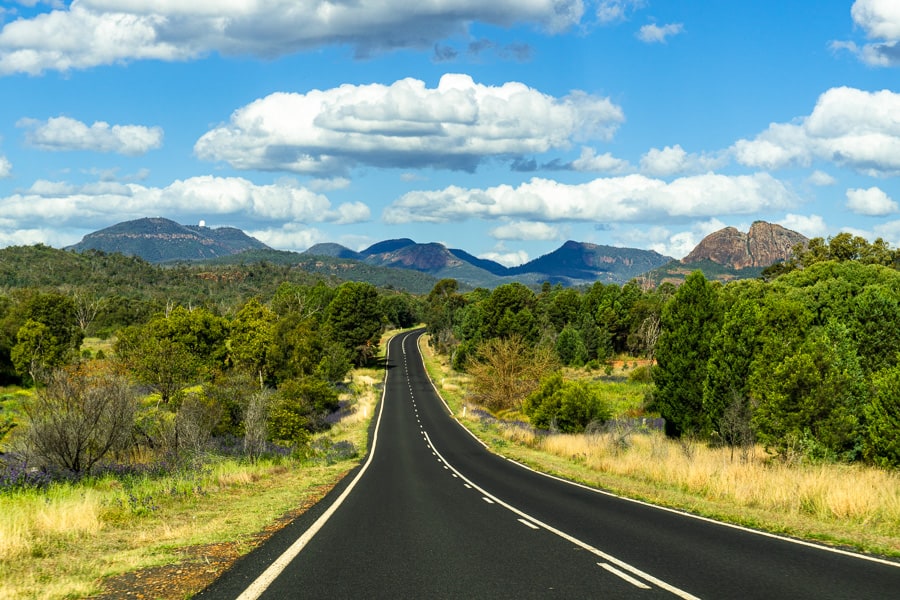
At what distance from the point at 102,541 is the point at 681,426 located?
34943 mm

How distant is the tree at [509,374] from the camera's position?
5903 cm

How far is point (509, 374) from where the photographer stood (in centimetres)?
6078

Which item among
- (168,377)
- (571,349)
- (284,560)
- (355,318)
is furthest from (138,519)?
(571,349)

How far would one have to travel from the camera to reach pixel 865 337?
2998 centimetres

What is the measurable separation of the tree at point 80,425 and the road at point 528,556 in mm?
7398

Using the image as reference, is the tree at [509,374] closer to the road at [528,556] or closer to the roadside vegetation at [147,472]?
the roadside vegetation at [147,472]

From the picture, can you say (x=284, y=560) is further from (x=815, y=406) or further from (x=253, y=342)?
(x=253, y=342)

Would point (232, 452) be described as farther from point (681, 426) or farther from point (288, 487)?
point (681, 426)

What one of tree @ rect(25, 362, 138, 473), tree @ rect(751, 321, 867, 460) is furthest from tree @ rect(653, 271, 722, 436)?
tree @ rect(25, 362, 138, 473)

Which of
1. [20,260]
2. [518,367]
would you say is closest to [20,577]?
[518,367]

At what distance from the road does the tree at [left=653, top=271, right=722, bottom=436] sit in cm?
2336

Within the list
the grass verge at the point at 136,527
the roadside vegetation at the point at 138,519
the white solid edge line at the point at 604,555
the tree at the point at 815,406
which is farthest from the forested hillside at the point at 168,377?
the tree at the point at 815,406

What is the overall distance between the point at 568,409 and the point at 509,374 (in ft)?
71.0

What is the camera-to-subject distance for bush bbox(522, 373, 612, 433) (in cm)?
3923
